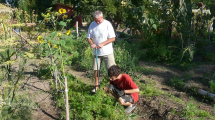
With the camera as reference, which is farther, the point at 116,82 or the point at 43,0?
the point at 43,0

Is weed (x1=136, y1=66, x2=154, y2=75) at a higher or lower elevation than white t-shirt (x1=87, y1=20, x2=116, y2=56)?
lower

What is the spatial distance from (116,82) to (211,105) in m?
1.59

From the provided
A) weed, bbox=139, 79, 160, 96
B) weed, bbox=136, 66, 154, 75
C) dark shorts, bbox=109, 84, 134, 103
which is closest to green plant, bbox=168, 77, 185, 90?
weed, bbox=139, 79, 160, 96

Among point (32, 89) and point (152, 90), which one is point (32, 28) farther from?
point (152, 90)

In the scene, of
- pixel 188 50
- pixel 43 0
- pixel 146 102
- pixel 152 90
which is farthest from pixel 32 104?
pixel 43 0

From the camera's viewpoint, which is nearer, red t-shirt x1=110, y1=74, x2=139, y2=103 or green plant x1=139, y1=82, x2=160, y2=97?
red t-shirt x1=110, y1=74, x2=139, y2=103

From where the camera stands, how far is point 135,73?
4117 mm

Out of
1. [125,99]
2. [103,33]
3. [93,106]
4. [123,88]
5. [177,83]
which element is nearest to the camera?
[93,106]

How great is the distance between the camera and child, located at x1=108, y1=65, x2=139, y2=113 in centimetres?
261

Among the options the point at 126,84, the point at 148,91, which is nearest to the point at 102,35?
the point at 126,84

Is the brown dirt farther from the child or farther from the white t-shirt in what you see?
the white t-shirt

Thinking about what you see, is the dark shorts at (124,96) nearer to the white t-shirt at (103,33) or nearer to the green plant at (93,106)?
the green plant at (93,106)

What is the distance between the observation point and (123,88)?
2814mm

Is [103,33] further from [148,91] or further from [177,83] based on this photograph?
[177,83]
